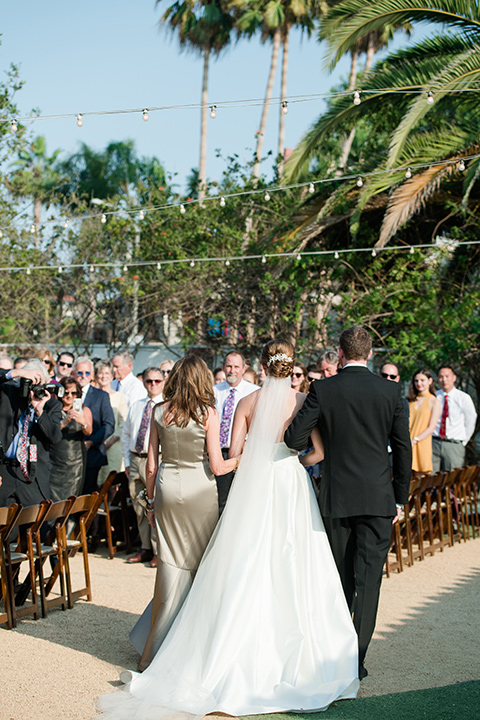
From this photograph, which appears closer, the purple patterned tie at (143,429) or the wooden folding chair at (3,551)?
the wooden folding chair at (3,551)

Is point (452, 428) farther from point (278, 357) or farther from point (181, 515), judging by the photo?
point (181, 515)

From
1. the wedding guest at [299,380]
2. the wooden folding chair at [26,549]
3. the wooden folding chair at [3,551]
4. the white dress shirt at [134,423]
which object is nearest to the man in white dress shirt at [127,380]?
the white dress shirt at [134,423]

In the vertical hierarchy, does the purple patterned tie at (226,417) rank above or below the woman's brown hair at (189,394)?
below

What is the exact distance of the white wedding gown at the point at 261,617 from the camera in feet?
14.1

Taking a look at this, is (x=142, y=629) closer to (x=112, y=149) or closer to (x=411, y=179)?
(x=411, y=179)

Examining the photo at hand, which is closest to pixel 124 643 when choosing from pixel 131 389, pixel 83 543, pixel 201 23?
pixel 83 543

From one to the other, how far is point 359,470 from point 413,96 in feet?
28.6

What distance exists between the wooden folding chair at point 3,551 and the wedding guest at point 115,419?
12.2 feet

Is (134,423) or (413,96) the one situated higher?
(413,96)

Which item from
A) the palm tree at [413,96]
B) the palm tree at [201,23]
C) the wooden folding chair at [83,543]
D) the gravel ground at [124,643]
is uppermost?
the palm tree at [201,23]

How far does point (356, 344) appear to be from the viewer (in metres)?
4.95

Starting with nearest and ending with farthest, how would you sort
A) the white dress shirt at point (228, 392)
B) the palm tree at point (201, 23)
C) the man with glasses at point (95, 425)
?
the white dress shirt at point (228, 392)
the man with glasses at point (95, 425)
the palm tree at point (201, 23)

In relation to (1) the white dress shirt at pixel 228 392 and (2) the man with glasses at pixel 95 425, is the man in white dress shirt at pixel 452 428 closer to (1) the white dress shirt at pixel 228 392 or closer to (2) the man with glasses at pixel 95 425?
(1) the white dress shirt at pixel 228 392

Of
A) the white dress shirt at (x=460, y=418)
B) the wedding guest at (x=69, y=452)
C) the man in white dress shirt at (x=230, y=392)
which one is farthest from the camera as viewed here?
the white dress shirt at (x=460, y=418)
